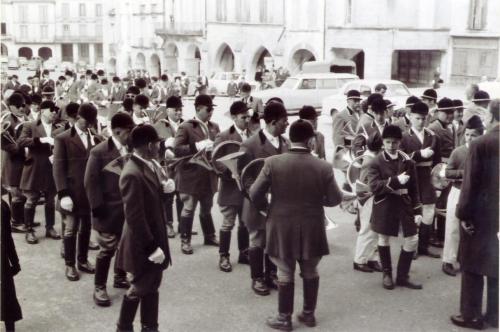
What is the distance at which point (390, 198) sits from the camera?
7137 mm

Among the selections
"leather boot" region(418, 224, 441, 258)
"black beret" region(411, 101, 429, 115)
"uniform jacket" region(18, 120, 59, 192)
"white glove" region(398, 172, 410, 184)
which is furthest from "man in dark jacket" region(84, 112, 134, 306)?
"leather boot" region(418, 224, 441, 258)

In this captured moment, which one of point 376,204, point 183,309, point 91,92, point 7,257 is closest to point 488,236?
point 376,204

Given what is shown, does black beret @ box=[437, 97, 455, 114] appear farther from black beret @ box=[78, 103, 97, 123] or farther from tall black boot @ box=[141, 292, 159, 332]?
tall black boot @ box=[141, 292, 159, 332]

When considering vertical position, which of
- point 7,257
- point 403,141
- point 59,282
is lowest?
point 59,282

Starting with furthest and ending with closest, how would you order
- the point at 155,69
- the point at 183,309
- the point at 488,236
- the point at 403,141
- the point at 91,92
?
the point at 155,69
the point at 91,92
the point at 403,141
the point at 183,309
the point at 488,236

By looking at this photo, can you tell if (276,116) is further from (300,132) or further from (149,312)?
(149,312)

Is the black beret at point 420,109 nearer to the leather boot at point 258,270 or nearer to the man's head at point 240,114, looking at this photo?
the man's head at point 240,114

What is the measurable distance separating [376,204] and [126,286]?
2.89 m

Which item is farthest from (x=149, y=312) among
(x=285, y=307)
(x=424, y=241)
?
(x=424, y=241)

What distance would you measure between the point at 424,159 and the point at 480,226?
6.92ft

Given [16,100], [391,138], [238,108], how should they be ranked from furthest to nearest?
1. [16,100]
2. [238,108]
3. [391,138]

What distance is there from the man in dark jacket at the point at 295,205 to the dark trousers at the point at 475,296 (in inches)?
54.2

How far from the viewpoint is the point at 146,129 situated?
566 cm

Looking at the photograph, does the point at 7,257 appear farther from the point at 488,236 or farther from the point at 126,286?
the point at 488,236
